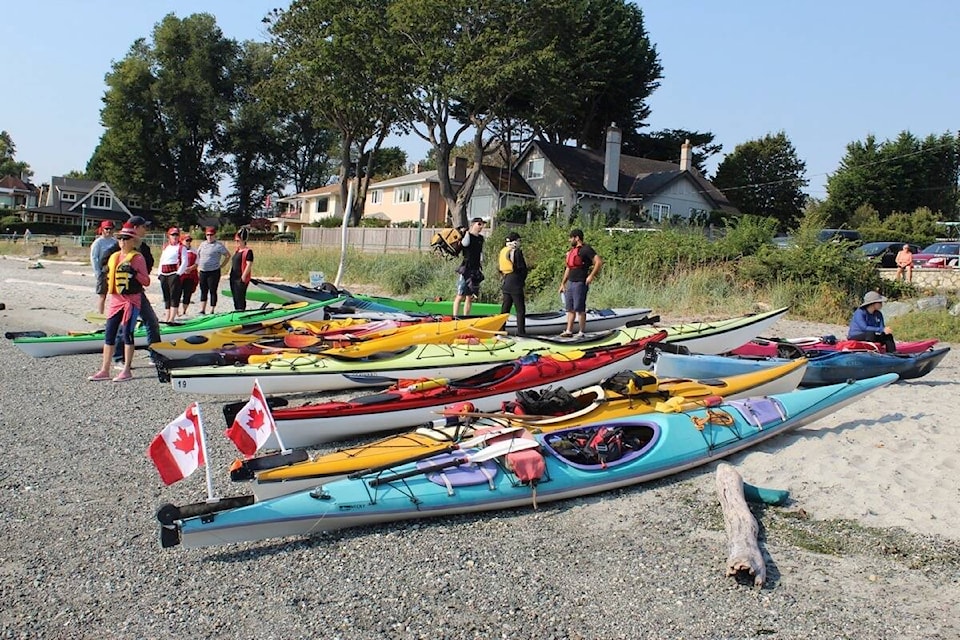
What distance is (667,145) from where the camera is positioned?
44.3 m

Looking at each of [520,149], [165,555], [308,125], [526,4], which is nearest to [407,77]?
[526,4]

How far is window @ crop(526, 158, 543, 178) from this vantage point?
36.6 metres

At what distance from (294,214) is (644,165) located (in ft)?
101

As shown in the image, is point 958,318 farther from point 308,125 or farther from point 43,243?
point 308,125

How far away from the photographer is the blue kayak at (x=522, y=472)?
4.12m

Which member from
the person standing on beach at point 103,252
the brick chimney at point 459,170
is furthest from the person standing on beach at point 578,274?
the brick chimney at point 459,170

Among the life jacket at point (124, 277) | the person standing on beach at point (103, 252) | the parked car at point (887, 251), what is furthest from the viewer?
the parked car at point (887, 251)

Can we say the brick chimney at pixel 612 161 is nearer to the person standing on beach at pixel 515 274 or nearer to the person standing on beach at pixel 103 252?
the person standing on beach at pixel 515 274

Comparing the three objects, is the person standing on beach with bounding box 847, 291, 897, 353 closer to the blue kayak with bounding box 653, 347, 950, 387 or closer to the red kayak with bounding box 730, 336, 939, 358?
the red kayak with bounding box 730, 336, 939, 358

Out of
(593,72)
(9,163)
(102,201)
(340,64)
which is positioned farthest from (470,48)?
(9,163)

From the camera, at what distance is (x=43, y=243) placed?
3712 cm

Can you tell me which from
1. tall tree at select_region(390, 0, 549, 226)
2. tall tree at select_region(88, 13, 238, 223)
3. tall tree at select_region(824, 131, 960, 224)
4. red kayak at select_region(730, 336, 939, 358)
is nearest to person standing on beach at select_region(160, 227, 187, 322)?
red kayak at select_region(730, 336, 939, 358)

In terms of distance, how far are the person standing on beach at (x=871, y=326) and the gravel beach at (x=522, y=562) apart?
2.97 metres

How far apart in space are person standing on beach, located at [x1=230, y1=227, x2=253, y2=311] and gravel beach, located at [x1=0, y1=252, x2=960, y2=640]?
5.59m
